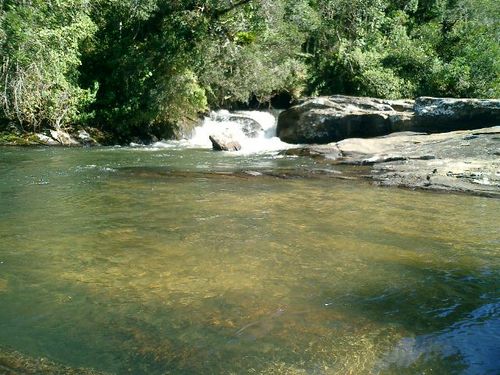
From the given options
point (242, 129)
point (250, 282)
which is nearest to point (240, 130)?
point (242, 129)

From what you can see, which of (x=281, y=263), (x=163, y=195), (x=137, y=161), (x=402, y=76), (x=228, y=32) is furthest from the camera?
(x=402, y=76)

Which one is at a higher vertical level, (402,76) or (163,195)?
(402,76)

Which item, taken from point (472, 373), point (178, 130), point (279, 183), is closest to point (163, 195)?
point (279, 183)

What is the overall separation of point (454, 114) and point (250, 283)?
13979 mm

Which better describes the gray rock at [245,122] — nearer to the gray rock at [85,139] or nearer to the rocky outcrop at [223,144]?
the rocky outcrop at [223,144]

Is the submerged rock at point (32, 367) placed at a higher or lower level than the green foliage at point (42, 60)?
lower

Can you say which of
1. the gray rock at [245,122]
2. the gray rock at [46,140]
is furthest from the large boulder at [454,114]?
the gray rock at [46,140]

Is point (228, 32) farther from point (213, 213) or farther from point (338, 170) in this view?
point (213, 213)

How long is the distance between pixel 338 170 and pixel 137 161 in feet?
16.7

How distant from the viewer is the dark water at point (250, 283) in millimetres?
2906

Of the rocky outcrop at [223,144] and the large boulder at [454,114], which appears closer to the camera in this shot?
the large boulder at [454,114]

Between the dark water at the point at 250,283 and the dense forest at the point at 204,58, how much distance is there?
7168 mm

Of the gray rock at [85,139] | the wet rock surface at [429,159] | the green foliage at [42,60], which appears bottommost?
the wet rock surface at [429,159]

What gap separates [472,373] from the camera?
8.96 ft
